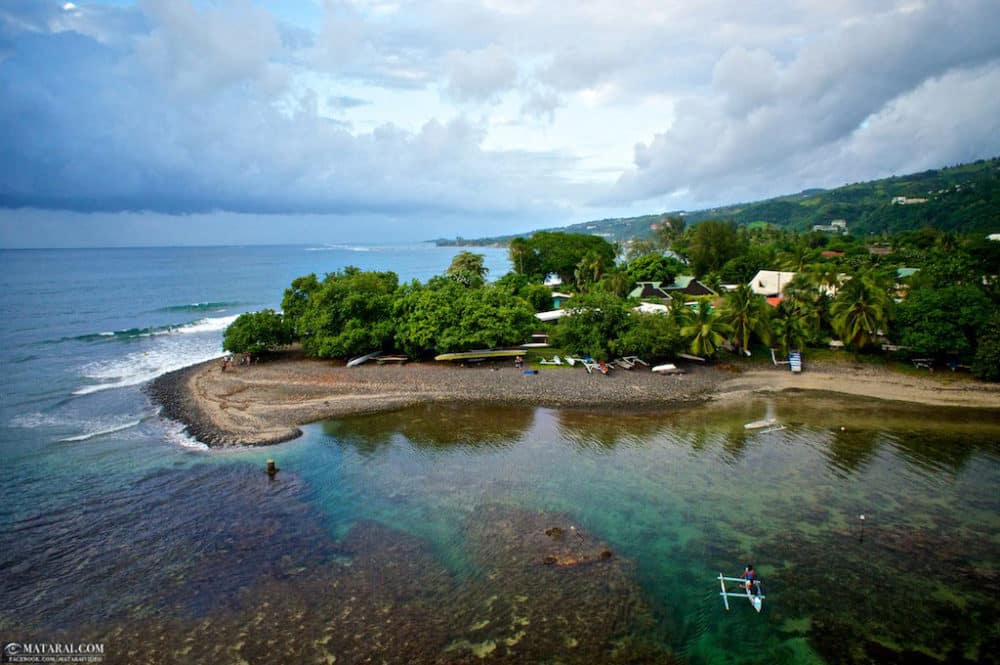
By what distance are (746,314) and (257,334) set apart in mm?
35840

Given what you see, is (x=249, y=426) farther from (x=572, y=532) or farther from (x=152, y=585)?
(x=572, y=532)

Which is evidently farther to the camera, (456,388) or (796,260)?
(796,260)

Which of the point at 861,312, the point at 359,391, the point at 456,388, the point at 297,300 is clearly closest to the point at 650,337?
the point at 456,388

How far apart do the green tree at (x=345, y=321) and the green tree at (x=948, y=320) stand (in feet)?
119

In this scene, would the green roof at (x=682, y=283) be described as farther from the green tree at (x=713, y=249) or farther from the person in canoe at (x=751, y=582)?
the person in canoe at (x=751, y=582)

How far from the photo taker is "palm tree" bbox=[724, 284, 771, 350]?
1447 inches

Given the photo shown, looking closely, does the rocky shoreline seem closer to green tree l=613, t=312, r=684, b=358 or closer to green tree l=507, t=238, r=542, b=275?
green tree l=613, t=312, r=684, b=358

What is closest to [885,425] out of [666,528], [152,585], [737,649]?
[666,528]

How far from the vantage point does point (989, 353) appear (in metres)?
31.8

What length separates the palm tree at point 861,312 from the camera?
3525 centimetres

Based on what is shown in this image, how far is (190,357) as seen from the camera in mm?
43281

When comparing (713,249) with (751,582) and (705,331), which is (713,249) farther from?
(751,582)

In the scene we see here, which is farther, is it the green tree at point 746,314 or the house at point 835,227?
the house at point 835,227

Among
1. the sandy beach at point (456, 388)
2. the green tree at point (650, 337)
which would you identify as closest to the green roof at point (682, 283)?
the green tree at point (650, 337)
